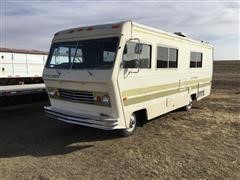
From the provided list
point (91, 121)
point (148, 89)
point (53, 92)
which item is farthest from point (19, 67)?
point (91, 121)

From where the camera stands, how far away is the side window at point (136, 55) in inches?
272

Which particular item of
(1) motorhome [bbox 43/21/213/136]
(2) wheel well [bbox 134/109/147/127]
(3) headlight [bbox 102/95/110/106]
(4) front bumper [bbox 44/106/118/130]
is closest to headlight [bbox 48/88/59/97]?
(1) motorhome [bbox 43/21/213/136]

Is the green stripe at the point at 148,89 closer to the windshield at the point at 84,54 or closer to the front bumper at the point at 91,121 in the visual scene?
the front bumper at the point at 91,121

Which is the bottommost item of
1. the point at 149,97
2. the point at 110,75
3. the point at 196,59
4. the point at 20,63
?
the point at 149,97

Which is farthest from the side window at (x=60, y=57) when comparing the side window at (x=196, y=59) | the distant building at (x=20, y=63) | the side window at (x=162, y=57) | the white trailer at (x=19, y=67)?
the distant building at (x=20, y=63)

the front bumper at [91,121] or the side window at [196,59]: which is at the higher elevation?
the side window at [196,59]

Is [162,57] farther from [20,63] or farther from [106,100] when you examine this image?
[20,63]

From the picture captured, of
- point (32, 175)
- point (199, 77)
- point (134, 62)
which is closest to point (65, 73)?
point (134, 62)

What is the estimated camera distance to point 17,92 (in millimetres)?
10102

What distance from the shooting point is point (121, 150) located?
21.7ft

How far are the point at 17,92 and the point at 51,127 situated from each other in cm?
225

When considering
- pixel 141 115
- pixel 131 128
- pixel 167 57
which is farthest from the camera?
pixel 167 57

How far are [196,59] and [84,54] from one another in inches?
214

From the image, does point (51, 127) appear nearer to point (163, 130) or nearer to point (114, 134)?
point (114, 134)
